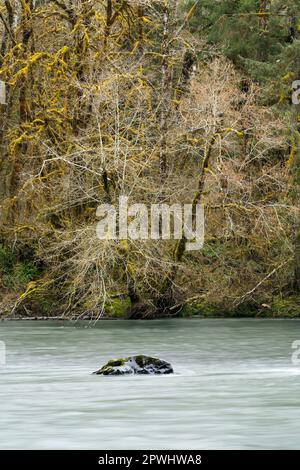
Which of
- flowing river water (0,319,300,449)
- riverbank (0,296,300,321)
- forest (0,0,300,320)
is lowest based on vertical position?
flowing river water (0,319,300,449)

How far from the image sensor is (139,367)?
22969mm

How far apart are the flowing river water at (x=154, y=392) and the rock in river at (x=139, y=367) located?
0.86 ft

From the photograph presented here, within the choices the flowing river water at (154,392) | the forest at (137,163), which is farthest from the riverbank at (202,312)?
the flowing river water at (154,392)

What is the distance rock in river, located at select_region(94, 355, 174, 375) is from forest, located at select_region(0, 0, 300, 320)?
32.4ft

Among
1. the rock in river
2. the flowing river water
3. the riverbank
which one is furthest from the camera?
the riverbank

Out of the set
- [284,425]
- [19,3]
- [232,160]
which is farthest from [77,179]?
[284,425]

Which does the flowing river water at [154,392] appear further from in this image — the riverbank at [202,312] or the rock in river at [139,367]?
the riverbank at [202,312]

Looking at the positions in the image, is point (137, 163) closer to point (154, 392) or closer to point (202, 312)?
point (202, 312)

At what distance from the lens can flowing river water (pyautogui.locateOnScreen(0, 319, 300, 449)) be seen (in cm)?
1658

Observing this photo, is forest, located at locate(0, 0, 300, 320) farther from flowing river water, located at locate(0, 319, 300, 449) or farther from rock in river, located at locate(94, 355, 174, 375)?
rock in river, located at locate(94, 355, 174, 375)

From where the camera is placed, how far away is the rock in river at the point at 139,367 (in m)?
23.0

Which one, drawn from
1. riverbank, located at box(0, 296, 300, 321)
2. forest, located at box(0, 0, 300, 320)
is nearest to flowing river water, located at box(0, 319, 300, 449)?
forest, located at box(0, 0, 300, 320)

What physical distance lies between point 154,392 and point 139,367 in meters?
2.39
